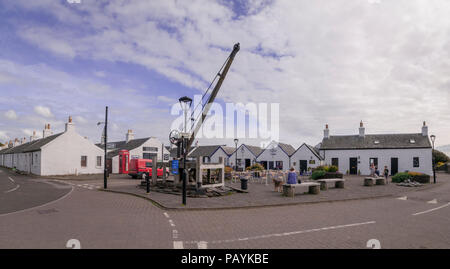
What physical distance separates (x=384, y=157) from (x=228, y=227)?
118 ft

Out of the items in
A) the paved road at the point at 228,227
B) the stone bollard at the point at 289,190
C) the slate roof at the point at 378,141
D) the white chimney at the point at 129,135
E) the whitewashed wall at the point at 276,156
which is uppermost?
the white chimney at the point at 129,135

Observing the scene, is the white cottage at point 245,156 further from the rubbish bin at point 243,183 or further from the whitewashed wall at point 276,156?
the rubbish bin at point 243,183

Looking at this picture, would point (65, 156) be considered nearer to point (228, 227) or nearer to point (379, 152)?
point (228, 227)

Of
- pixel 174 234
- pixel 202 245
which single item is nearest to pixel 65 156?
pixel 174 234

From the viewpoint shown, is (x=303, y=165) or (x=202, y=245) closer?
(x=202, y=245)

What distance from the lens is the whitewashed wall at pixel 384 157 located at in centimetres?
3566

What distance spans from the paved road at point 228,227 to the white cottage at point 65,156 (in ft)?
80.9

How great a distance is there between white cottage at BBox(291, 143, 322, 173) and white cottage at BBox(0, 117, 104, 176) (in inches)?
1089

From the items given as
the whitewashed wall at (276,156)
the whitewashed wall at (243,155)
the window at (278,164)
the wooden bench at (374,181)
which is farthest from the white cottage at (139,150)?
the wooden bench at (374,181)

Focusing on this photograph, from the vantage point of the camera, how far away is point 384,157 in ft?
123
